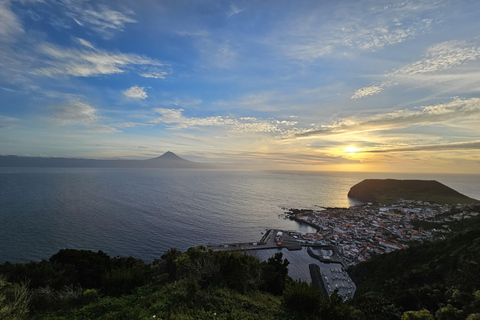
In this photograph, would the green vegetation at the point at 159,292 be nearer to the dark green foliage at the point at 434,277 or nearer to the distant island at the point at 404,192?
the dark green foliage at the point at 434,277

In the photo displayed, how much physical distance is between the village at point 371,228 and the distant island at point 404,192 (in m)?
17.7

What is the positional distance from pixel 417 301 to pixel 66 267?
2917 centimetres

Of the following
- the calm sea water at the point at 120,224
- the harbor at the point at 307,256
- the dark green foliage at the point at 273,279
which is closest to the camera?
the dark green foliage at the point at 273,279

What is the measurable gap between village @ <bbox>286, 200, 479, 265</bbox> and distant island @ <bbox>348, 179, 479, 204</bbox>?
17.7 m

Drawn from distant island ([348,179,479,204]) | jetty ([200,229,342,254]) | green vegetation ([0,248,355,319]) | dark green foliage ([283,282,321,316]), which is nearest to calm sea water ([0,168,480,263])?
jetty ([200,229,342,254])

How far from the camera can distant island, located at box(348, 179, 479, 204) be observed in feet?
274

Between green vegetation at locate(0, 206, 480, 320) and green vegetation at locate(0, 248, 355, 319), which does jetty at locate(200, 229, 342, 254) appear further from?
green vegetation at locate(0, 248, 355, 319)

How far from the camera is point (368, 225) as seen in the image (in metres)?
53.3

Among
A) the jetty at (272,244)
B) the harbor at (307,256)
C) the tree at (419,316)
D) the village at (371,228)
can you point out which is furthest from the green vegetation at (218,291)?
the jetty at (272,244)

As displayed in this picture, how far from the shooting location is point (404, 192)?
96625mm

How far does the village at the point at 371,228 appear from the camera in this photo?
132 ft

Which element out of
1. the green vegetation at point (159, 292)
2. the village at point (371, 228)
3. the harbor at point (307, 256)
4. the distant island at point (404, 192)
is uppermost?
the green vegetation at point (159, 292)

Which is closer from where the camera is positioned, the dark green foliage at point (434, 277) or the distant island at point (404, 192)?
the dark green foliage at point (434, 277)

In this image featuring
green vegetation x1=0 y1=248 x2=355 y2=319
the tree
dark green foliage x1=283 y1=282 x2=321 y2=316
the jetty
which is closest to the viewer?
the tree
